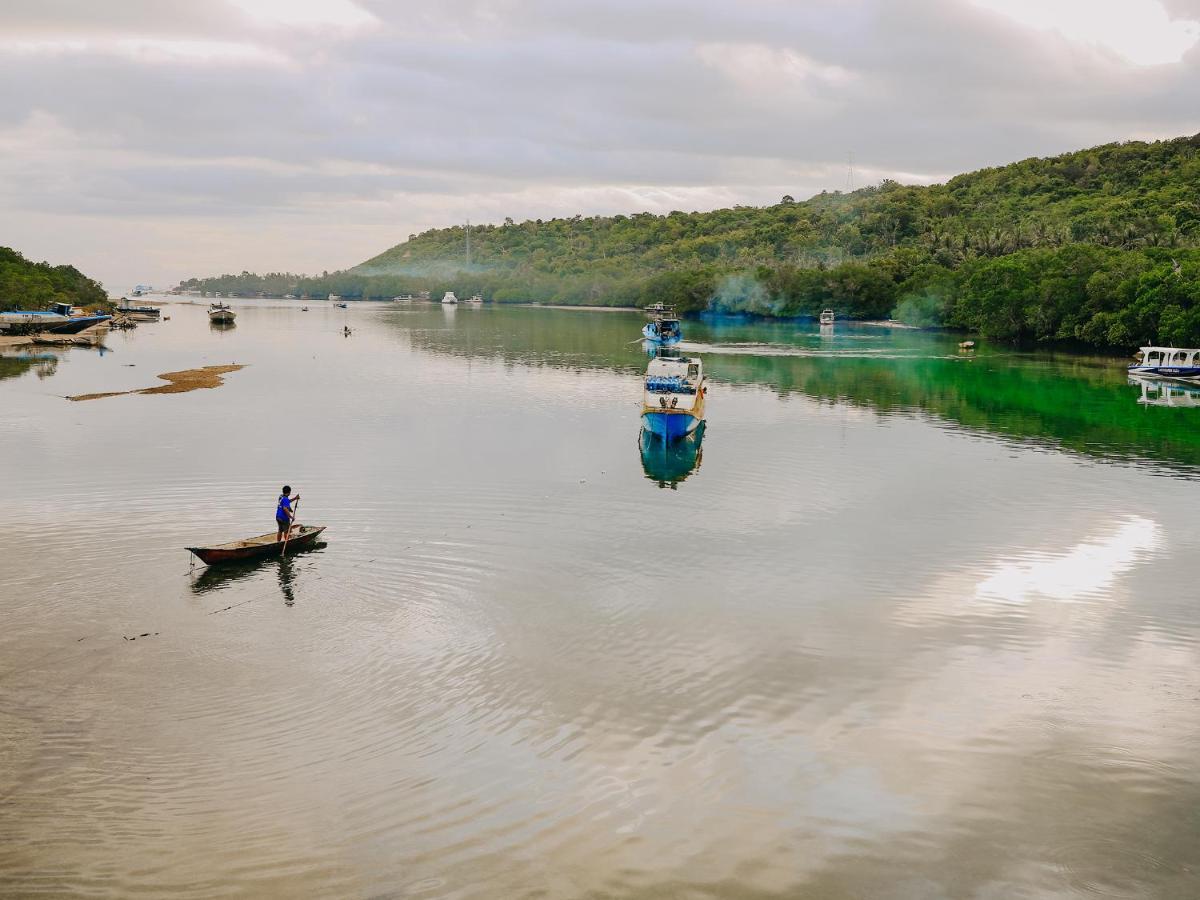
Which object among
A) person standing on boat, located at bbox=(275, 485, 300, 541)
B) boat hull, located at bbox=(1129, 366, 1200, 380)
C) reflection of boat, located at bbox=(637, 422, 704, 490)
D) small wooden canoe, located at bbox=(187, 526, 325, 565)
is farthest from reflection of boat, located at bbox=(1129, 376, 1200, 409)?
person standing on boat, located at bbox=(275, 485, 300, 541)

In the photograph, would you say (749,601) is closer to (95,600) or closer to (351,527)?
(351,527)

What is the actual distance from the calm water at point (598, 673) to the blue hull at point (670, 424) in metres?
1.79

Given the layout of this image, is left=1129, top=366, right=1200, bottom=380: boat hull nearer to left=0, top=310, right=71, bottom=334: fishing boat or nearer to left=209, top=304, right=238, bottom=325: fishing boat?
left=0, top=310, right=71, bottom=334: fishing boat

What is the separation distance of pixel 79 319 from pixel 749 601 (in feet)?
401

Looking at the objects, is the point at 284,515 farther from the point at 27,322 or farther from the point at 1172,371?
the point at 27,322

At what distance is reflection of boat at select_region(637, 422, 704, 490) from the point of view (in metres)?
46.6

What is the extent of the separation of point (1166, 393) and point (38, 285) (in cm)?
13493

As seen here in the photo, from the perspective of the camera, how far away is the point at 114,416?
199 ft

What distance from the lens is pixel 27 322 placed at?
121 metres

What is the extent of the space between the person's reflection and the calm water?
13 centimetres

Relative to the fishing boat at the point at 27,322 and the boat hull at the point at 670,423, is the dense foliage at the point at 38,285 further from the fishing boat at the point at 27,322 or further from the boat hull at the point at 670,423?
the boat hull at the point at 670,423

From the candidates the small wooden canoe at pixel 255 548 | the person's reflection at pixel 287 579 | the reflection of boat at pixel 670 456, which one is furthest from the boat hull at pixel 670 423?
the person's reflection at pixel 287 579

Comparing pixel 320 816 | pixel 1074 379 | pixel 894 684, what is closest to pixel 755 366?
pixel 1074 379

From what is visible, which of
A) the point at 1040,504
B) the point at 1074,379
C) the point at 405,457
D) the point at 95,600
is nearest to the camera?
the point at 95,600
